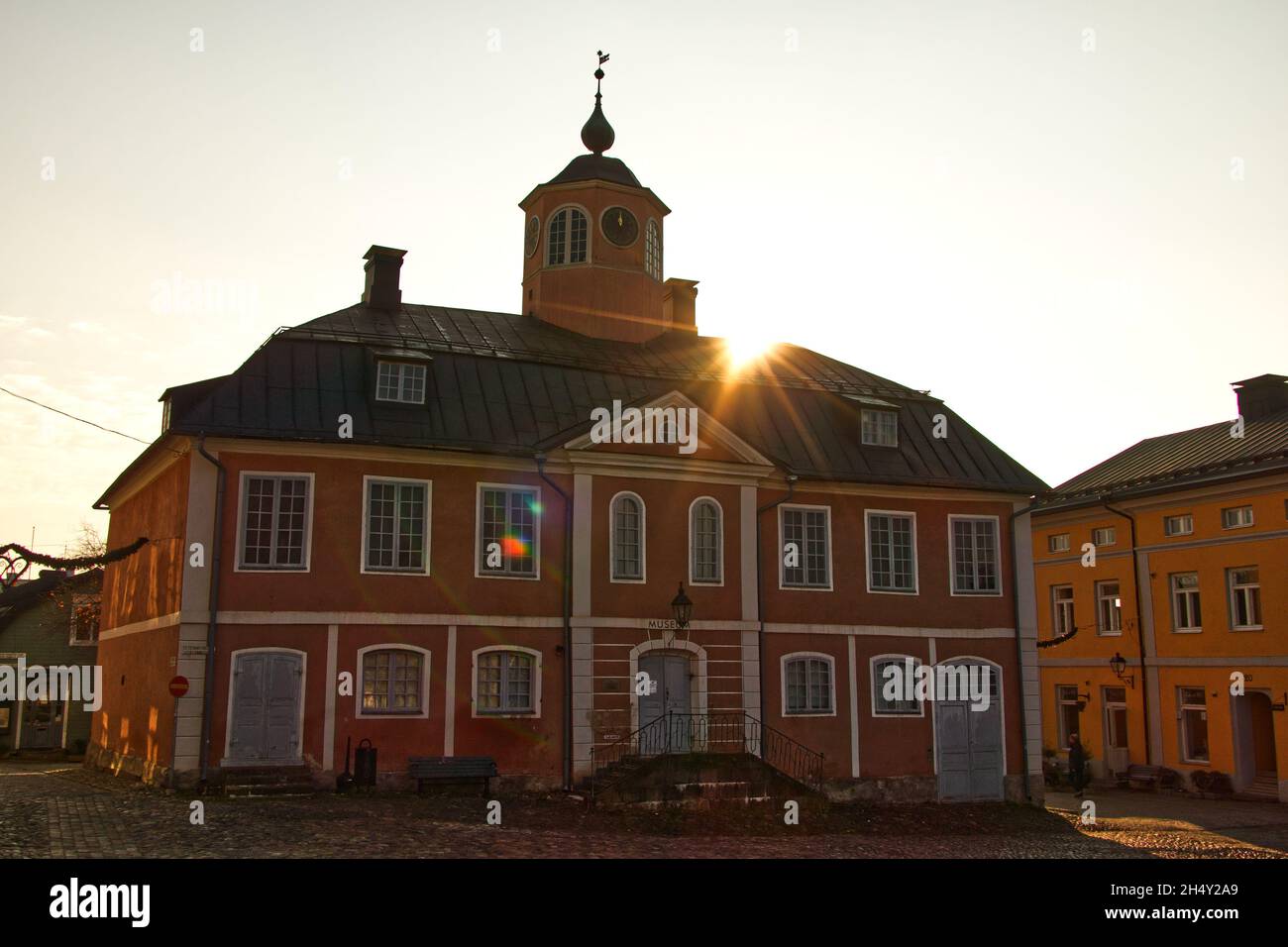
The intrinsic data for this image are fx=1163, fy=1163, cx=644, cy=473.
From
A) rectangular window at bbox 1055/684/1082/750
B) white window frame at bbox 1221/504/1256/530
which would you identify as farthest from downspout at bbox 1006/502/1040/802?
rectangular window at bbox 1055/684/1082/750

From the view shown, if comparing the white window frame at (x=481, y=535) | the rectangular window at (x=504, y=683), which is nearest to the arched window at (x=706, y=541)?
the white window frame at (x=481, y=535)

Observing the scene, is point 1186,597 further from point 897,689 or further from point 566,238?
point 566,238

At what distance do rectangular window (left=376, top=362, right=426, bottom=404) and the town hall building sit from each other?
0.18 feet

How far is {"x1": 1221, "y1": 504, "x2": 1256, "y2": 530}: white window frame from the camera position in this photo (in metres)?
30.7

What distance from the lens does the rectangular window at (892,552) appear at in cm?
2542

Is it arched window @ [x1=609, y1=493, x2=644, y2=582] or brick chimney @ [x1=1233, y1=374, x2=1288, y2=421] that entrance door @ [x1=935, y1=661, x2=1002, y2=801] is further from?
brick chimney @ [x1=1233, y1=374, x2=1288, y2=421]

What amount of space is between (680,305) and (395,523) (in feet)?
39.5

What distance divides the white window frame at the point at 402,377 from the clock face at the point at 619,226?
8.11 m

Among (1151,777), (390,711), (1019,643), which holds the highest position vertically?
(1019,643)

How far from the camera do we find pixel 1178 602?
3297 centimetres

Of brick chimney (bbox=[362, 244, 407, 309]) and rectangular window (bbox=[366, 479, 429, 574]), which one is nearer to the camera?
rectangular window (bbox=[366, 479, 429, 574])

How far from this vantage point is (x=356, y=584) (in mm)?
20984

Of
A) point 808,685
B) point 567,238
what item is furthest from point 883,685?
point 567,238
